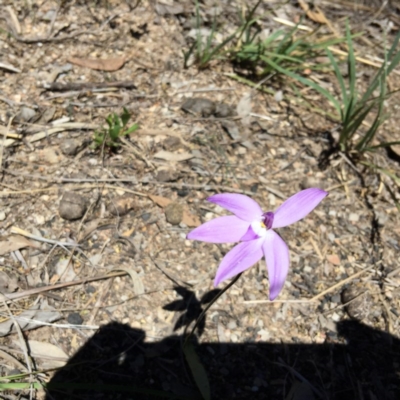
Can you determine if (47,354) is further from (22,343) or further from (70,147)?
(70,147)

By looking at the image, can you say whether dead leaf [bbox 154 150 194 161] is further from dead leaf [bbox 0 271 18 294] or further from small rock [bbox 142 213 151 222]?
dead leaf [bbox 0 271 18 294]

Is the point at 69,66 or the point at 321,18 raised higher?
the point at 321,18

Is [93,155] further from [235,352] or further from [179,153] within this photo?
[235,352]

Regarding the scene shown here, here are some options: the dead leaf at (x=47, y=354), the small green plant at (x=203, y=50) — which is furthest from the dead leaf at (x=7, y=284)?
the small green plant at (x=203, y=50)

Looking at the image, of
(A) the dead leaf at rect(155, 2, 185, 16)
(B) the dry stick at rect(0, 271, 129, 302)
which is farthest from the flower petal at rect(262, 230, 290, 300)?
(A) the dead leaf at rect(155, 2, 185, 16)

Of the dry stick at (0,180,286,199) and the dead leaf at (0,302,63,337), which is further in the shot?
the dry stick at (0,180,286,199)

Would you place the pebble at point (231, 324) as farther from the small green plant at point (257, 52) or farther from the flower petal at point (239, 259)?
the small green plant at point (257, 52)

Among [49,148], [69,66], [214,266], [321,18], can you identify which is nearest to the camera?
[214,266]

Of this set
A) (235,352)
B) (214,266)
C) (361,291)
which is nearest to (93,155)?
(214,266)
